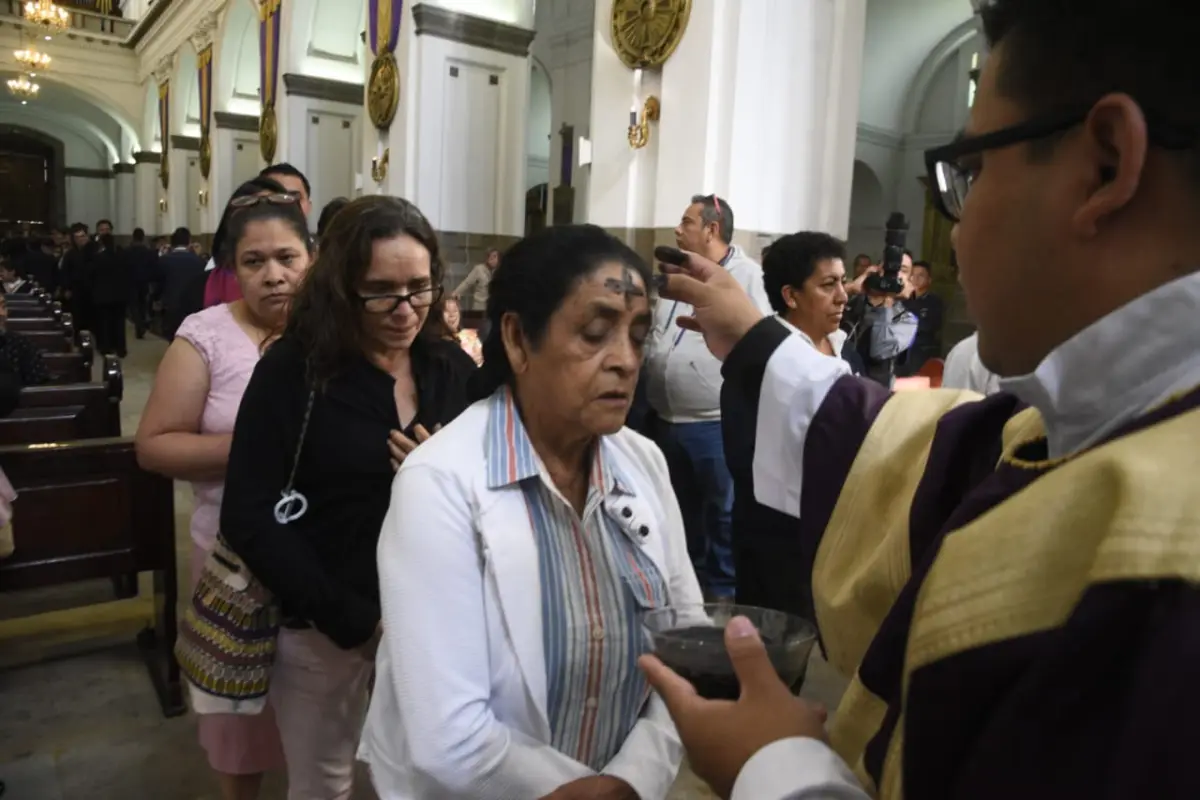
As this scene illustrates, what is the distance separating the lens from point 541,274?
1401mm

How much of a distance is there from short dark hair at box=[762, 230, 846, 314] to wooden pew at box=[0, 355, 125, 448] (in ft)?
9.22

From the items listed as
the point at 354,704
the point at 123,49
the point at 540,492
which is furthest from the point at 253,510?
the point at 123,49

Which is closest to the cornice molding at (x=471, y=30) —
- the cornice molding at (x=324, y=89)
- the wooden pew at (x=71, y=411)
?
the cornice molding at (x=324, y=89)

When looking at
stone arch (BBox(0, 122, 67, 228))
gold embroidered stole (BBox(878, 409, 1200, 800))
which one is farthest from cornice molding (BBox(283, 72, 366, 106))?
stone arch (BBox(0, 122, 67, 228))

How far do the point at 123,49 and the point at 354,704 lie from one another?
23.0 m

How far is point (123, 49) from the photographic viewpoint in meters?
20.5

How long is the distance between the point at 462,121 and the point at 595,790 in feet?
24.4

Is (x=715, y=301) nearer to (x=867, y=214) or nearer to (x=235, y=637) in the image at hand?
(x=235, y=637)

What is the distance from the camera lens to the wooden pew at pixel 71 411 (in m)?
3.79

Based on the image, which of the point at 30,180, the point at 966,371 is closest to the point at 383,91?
the point at 966,371

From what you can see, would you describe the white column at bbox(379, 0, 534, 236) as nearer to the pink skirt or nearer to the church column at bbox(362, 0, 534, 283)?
the church column at bbox(362, 0, 534, 283)

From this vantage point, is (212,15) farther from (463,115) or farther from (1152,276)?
(1152,276)

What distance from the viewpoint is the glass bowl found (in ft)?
3.00

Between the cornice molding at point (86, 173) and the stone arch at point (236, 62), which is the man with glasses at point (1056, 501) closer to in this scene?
the stone arch at point (236, 62)
